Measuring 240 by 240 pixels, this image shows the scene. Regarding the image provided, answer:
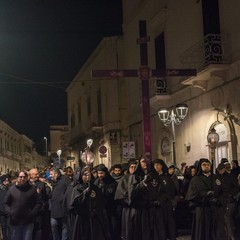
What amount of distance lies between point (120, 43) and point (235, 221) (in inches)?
1166

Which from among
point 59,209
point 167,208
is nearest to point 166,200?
point 167,208

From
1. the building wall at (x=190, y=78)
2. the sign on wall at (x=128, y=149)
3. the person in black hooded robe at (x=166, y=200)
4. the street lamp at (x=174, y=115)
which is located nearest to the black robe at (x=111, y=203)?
the person in black hooded robe at (x=166, y=200)

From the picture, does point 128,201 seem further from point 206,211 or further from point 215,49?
point 215,49

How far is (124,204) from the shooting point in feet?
38.7

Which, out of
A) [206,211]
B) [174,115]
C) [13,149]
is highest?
[13,149]

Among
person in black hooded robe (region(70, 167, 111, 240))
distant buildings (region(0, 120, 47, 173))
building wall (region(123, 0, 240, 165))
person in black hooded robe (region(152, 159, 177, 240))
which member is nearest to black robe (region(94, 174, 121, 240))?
person in black hooded robe (region(152, 159, 177, 240))

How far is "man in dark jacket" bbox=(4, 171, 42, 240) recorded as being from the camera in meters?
10.9

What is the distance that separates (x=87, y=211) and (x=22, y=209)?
1.36 meters

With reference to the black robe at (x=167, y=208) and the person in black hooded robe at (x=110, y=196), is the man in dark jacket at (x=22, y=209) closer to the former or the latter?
the person in black hooded robe at (x=110, y=196)

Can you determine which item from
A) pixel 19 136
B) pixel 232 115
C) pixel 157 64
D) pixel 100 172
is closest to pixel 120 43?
pixel 157 64

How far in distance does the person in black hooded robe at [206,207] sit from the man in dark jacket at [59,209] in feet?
10.9

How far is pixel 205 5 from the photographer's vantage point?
20.8 m

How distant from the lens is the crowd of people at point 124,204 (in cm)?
1058

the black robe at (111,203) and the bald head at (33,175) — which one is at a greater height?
the bald head at (33,175)
